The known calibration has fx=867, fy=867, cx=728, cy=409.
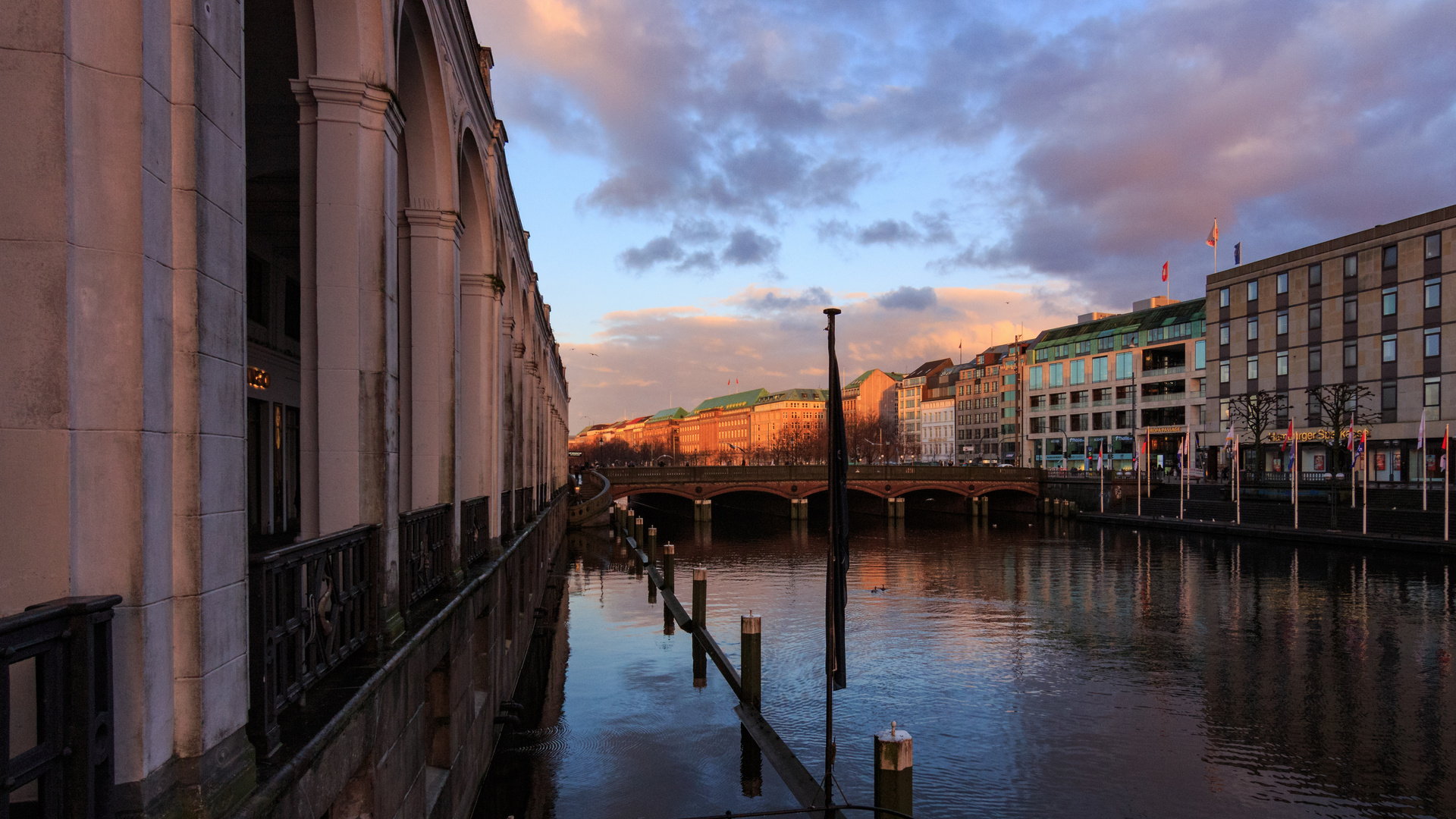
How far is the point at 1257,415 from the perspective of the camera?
62.8 m

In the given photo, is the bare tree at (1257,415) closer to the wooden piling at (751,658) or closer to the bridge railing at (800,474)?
the bridge railing at (800,474)

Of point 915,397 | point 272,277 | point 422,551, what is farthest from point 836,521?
point 915,397

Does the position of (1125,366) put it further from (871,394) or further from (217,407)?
(217,407)

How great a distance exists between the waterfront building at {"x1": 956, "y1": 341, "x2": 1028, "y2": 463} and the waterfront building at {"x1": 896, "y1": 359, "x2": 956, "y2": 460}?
1012cm

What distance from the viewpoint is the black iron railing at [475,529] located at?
11.8 m

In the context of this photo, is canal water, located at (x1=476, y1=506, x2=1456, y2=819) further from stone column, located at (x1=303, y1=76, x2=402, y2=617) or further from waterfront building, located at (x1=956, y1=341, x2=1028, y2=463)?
waterfront building, located at (x1=956, y1=341, x2=1028, y2=463)

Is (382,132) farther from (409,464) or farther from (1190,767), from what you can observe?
(1190,767)

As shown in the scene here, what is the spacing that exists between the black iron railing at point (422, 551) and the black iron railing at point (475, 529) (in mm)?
1062

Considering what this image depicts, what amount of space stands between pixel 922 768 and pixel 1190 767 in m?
4.56

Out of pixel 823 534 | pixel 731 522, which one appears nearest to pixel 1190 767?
pixel 823 534

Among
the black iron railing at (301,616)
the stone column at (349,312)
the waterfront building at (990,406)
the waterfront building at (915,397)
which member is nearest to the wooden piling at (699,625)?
the stone column at (349,312)

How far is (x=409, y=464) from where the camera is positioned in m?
10.6

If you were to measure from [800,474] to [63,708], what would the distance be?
70263 millimetres

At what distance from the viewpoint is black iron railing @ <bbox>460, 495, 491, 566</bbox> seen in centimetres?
1177
